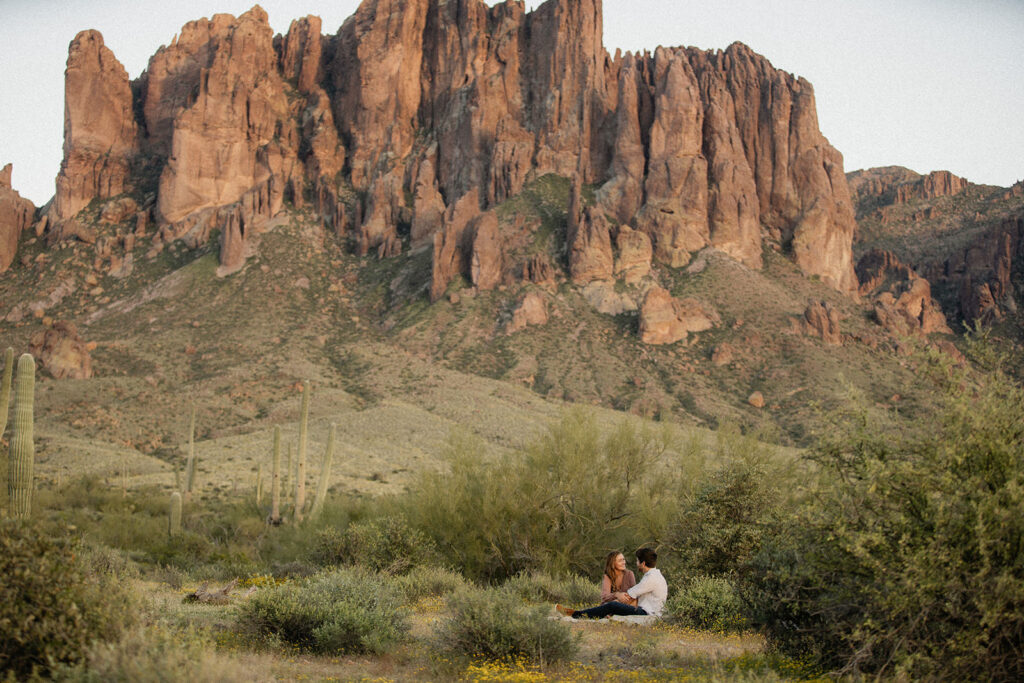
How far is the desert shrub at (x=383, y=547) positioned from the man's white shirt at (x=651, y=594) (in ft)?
19.2

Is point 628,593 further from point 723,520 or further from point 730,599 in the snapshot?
point 723,520

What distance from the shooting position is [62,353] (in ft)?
182

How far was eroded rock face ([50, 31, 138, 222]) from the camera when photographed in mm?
90875

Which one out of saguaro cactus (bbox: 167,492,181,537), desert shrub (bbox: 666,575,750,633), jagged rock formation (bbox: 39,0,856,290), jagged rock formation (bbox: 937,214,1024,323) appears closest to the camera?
desert shrub (bbox: 666,575,750,633)

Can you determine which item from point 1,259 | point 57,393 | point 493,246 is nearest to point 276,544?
point 57,393

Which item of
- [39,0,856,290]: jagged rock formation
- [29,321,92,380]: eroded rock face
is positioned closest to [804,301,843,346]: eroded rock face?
[39,0,856,290]: jagged rock formation

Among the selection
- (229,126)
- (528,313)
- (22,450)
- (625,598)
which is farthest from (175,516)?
(229,126)

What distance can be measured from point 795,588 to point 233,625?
20.6 ft

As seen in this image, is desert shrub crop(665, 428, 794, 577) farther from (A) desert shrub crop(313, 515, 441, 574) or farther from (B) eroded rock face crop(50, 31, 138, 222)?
(B) eroded rock face crop(50, 31, 138, 222)

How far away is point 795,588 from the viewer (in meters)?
8.00

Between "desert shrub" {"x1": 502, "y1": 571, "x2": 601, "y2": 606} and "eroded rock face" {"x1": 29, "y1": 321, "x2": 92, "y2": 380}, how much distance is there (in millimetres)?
50920

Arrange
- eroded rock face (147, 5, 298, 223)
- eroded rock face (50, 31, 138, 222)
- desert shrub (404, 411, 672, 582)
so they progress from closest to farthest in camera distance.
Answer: desert shrub (404, 411, 672, 582), eroded rock face (147, 5, 298, 223), eroded rock face (50, 31, 138, 222)

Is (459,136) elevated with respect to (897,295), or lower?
elevated

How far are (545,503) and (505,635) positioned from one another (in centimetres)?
802
